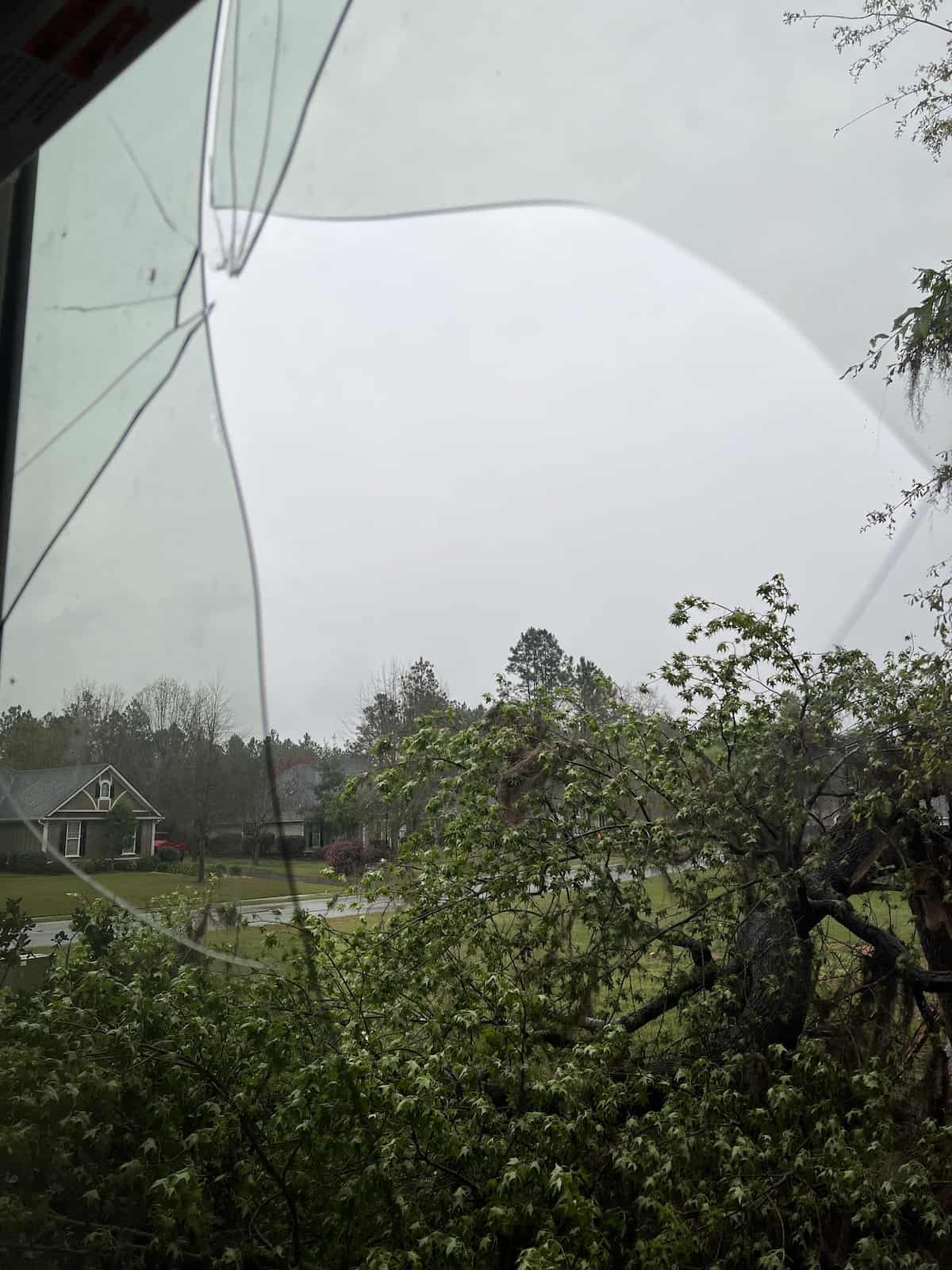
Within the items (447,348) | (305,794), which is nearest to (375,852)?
(305,794)

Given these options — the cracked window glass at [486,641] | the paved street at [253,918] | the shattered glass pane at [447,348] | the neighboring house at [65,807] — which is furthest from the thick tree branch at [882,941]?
the neighboring house at [65,807]

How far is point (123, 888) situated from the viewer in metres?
0.99

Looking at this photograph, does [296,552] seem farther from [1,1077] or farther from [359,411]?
[1,1077]

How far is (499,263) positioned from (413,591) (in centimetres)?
74

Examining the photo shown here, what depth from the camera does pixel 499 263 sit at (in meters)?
2.03

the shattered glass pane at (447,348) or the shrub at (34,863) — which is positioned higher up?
the shattered glass pane at (447,348)

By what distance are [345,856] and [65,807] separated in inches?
55.4

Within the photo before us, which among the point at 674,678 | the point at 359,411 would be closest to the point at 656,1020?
the point at 674,678

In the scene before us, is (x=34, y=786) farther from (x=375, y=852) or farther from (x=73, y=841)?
(x=375, y=852)

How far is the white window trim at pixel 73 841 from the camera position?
3.16 feet

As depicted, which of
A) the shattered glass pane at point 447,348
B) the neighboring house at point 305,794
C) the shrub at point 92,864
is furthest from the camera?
the neighboring house at point 305,794

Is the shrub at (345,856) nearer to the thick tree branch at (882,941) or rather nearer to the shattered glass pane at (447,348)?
the shattered glass pane at (447,348)

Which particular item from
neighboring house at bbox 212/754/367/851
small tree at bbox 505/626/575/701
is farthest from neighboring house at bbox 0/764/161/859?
small tree at bbox 505/626/575/701

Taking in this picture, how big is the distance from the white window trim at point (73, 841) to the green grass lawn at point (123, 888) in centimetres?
2
